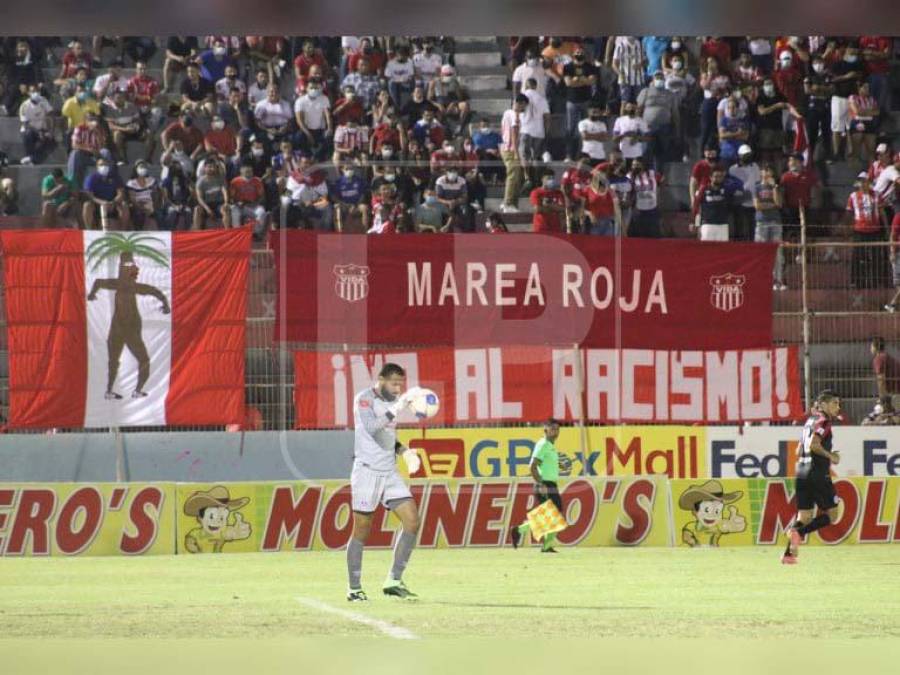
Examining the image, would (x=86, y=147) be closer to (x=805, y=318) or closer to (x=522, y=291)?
(x=522, y=291)

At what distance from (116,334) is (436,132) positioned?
797cm

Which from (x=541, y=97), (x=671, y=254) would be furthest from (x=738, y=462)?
(x=541, y=97)

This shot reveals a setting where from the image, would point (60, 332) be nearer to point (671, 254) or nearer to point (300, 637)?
point (671, 254)

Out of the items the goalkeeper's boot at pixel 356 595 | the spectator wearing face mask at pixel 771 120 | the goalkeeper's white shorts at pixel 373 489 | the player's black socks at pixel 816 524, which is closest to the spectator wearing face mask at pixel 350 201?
the spectator wearing face mask at pixel 771 120

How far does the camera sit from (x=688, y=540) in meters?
24.2

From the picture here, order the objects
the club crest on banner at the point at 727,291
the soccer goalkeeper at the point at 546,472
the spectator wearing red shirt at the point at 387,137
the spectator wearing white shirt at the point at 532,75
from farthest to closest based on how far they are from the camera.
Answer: the spectator wearing white shirt at the point at 532,75 < the spectator wearing red shirt at the point at 387,137 < the club crest on banner at the point at 727,291 < the soccer goalkeeper at the point at 546,472

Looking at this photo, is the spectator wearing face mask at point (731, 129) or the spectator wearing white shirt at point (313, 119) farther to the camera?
the spectator wearing face mask at point (731, 129)

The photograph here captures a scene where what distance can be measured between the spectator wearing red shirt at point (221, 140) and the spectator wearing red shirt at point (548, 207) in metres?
5.28

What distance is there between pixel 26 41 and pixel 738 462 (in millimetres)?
14542

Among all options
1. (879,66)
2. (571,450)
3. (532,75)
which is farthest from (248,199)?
(879,66)

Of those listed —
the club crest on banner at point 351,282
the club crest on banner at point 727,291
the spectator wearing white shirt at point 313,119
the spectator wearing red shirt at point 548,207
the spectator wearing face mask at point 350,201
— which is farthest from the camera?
the spectator wearing white shirt at point 313,119

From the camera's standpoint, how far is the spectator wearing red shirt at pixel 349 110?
28.9m

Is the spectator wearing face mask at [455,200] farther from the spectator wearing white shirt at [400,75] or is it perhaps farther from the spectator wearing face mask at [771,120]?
the spectator wearing face mask at [771,120]

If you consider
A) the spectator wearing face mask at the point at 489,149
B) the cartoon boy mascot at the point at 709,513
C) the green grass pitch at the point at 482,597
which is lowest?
the green grass pitch at the point at 482,597
